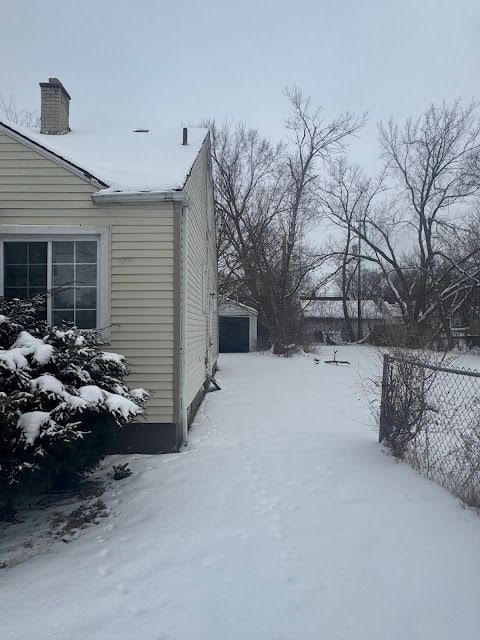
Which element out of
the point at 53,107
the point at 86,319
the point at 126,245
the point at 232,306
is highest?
the point at 53,107

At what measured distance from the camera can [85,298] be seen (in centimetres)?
681

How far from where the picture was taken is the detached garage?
30.5 metres

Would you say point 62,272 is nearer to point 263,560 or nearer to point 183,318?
point 183,318

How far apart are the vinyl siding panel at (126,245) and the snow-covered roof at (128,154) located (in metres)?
0.25

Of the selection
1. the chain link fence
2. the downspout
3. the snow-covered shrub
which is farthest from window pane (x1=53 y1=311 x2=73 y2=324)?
the chain link fence

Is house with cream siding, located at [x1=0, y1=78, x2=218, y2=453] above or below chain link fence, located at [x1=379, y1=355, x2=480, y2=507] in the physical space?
above

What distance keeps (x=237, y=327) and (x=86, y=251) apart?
2406 centimetres

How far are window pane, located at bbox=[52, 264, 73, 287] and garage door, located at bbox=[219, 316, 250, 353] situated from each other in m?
23.8

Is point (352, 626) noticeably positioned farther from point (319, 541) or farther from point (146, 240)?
point (146, 240)

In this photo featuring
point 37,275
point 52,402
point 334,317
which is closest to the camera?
point 52,402

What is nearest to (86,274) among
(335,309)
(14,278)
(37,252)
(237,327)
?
(37,252)

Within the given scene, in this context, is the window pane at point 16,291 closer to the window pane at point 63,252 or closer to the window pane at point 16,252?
the window pane at point 16,252

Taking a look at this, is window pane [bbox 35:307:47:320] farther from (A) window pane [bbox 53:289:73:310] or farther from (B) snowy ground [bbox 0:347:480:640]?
(B) snowy ground [bbox 0:347:480:640]

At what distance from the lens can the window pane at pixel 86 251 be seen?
679 centimetres
